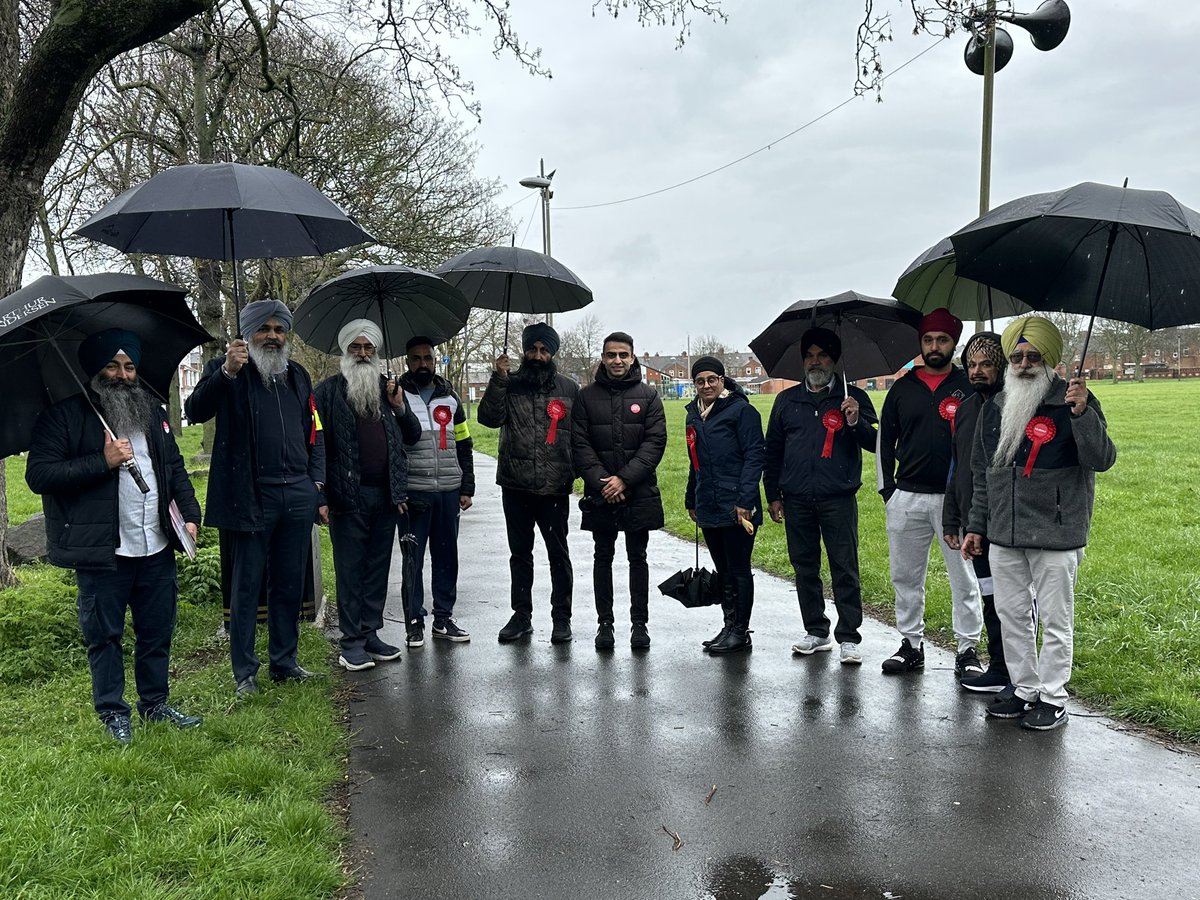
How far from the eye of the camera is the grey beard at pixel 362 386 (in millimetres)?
6043

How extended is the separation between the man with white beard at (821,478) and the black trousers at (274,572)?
3002 mm

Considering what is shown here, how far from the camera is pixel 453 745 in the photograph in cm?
469

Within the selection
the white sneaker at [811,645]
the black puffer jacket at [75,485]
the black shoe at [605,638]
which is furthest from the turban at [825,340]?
the black puffer jacket at [75,485]

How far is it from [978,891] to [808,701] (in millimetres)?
2063

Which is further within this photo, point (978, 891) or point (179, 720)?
point (179, 720)

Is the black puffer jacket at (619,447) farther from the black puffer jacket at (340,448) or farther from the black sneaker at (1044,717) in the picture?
the black sneaker at (1044,717)

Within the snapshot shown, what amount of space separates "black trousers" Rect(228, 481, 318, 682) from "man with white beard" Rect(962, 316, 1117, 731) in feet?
12.8

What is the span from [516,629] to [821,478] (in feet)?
7.90

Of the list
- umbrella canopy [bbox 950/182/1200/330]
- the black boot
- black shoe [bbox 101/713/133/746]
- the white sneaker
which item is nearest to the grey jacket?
umbrella canopy [bbox 950/182/1200/330]

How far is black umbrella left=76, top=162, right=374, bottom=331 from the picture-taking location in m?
4.71

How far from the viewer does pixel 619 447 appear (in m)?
6.52

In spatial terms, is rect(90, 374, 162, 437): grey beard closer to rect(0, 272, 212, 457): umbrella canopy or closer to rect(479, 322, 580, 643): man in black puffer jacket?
rect(0, 272, 212, 457): umbrella canopy

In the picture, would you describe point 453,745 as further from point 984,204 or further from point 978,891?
point 984,204

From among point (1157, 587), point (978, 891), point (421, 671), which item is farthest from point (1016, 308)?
point (421, 671)
